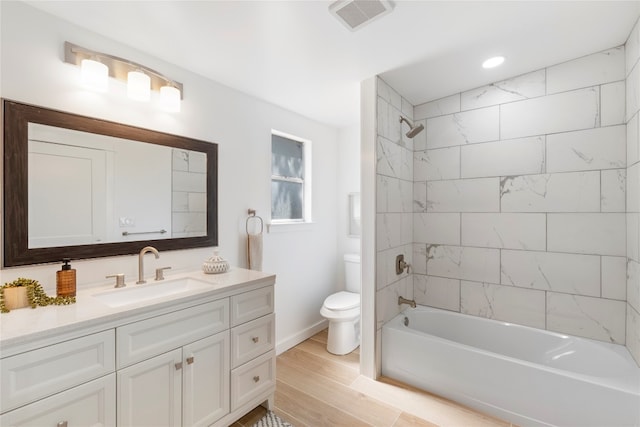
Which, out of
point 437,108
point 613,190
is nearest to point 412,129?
point 437,108

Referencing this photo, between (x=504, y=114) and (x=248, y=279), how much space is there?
2.39m

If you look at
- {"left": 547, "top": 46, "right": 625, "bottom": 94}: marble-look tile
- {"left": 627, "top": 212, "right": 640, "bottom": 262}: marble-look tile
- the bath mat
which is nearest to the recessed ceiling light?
{"left": 547, "top": 46, "right": 625, "bottom": 94}: marble-look tile

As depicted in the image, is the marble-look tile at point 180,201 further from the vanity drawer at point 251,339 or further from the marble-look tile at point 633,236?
the marble-look tile at point 633,236

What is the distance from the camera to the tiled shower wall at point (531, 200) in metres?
1.91

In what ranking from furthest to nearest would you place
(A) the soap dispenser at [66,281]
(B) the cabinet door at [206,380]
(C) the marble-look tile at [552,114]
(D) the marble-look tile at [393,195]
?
(D) the marble-look tile at [393,195] < (C) the marble-look tile at [552,114] < (B) the cabinet door at [206,380] < (A) the soap dispenser at [66,281]

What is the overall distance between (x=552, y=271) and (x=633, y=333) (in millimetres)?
522

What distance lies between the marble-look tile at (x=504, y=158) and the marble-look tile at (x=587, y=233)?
419 mm

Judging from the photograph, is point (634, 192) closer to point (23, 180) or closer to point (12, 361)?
point (12, 361)

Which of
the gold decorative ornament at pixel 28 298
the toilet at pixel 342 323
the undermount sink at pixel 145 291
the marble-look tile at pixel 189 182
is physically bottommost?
the toilet at pixel 342 323

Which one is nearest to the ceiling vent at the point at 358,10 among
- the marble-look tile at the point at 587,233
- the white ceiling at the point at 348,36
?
the white ceiling at the point at 348,36

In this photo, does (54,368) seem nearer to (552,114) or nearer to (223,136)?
(223,136)

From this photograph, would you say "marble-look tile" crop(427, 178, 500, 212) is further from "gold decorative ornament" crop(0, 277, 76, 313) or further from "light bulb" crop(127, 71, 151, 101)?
"gold decorative ornament" crop(0, 277, 76, 313)

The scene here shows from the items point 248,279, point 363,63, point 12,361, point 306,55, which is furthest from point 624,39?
point 12,361

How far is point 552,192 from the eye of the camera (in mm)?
2102
